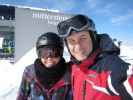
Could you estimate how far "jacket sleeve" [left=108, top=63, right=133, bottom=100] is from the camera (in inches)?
52.6

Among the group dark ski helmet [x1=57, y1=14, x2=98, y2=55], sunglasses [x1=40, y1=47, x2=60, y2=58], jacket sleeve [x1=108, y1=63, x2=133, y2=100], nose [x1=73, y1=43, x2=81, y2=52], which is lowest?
jacket sleeve [x1=108, y1=63, x2=133, y2=100]

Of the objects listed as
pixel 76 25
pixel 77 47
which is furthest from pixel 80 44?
pixel 76 25

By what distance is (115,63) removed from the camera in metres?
1.44

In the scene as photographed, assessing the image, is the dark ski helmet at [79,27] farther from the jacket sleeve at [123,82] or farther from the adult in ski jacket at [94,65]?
the jacket sleeve at [123,82]

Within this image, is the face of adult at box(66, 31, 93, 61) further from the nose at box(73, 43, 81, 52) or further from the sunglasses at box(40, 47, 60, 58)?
the sunglasses at box(40, 47, 60, 58)

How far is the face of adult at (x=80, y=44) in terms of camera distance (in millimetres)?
1697

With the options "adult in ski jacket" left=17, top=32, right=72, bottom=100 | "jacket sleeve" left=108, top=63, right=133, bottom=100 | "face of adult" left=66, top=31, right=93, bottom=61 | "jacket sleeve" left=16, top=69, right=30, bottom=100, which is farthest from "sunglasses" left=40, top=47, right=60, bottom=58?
"jacket sleeve" left=108, top=63, right=133, bottom=100

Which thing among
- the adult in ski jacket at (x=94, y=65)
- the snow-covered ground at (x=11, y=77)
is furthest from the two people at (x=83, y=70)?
the snow-covered ground at (x=11, y=77)

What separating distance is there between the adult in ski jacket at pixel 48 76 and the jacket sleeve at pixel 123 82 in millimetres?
674

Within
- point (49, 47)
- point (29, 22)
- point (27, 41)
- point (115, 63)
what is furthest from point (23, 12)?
point (115, 63)

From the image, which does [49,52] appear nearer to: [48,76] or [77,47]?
[48,76]

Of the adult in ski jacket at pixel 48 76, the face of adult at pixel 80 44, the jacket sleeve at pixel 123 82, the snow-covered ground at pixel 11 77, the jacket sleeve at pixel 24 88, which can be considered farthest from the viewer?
the snow-covered ground at pixel 11 77

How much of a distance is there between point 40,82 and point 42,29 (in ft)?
26.1

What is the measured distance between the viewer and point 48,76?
207 centimetres
